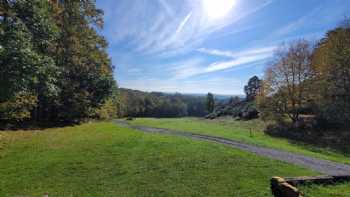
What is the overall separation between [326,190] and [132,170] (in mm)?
5651

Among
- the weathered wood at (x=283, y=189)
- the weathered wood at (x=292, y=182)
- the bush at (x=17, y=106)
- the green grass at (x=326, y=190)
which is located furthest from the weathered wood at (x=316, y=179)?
the bush at (x=17, y=106)

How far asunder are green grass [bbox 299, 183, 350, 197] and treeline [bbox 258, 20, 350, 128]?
14.1 meters

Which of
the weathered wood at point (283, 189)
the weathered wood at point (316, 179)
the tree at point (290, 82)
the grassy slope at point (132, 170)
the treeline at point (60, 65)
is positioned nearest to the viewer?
the weathered wood at point (283, 189)

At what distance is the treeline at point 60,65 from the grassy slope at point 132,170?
402 cm

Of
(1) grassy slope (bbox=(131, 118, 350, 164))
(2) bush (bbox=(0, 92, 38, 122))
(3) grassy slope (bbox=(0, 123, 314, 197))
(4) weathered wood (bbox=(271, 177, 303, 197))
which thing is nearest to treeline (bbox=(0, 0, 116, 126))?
(2) bush (bbox=(0, 92, 38, 122))

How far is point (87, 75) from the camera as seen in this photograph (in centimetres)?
2195

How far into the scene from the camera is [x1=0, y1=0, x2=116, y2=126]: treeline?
10867 mm

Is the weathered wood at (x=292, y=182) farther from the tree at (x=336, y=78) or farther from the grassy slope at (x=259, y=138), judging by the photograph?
the tree at (x=336, y=78)

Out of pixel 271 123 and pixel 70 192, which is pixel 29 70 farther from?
pixel 271 123

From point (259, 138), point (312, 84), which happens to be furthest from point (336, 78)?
point (259, 138)

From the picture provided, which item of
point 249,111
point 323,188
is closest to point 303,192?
point 323,188

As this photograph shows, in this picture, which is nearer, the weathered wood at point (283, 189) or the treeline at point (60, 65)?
the weathered wood at point (283, 189)

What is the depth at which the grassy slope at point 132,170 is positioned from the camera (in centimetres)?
567

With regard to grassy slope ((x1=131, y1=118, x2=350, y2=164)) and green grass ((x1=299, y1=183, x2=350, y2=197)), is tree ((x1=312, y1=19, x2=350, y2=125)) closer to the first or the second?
grassy slope ((x1=131, y1=118, x2=350, y2=164))
